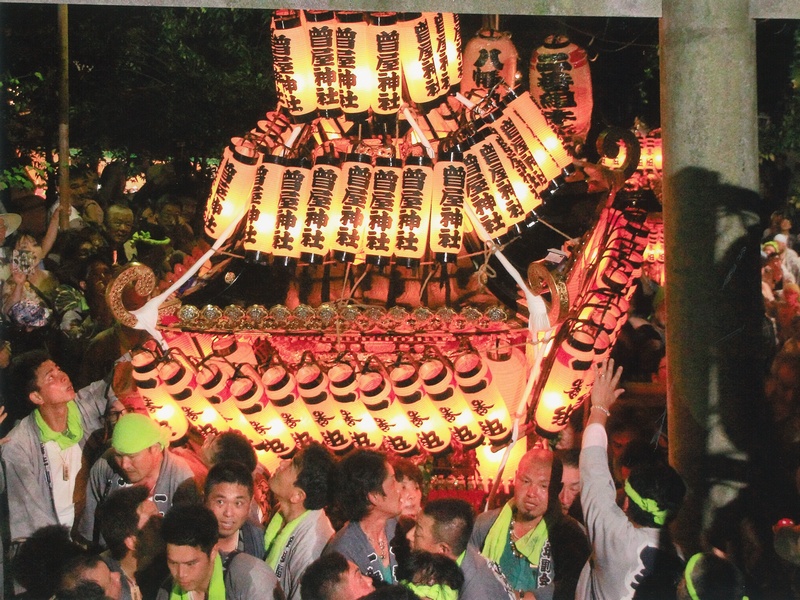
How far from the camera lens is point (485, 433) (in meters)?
6.43

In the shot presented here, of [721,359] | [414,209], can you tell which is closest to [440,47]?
[414,209]

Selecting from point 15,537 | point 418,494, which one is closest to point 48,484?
point 15,537

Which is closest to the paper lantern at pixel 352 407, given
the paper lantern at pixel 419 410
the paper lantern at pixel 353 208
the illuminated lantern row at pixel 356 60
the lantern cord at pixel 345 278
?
the paper lantern at pixel 419 410

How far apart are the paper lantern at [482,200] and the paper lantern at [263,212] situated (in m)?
1.25

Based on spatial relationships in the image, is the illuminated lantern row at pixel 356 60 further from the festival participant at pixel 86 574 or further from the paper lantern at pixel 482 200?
the festival participant at pixel 86 574

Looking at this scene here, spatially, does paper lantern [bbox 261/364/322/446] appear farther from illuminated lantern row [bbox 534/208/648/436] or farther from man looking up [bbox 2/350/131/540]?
illuminated lantern row [bbox 534/208/648/436]

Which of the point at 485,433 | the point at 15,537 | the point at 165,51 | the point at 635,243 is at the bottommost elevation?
the point at 15,537

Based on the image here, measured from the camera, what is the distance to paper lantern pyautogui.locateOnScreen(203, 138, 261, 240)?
6418mm

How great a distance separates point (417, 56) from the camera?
20.5ft

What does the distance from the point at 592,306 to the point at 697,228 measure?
0.98 meters

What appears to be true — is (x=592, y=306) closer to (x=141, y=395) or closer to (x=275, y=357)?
(x=275, y=357)

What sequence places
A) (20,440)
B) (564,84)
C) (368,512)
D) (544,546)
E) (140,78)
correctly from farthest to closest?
(140,78), (564,84), (20,440), (544,546), (368,512)

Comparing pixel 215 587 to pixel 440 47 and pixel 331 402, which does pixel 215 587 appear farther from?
pixel 440 47

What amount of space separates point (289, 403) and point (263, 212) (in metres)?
1.32
